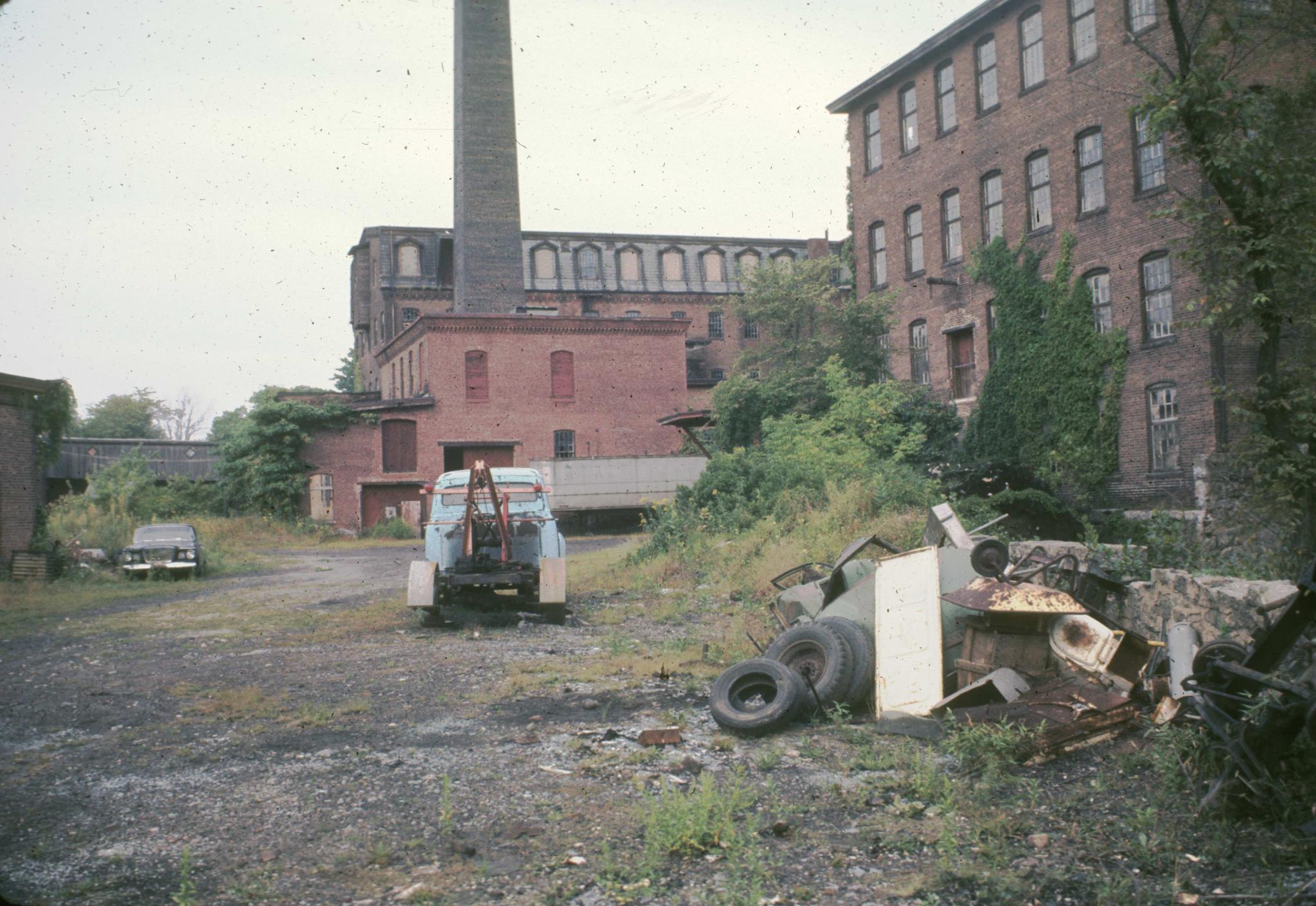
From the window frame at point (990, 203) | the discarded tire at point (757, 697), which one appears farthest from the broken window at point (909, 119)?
the discarded tire at point (757, 697)

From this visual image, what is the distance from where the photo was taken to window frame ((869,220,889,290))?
32344mm

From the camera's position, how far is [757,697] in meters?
7.93

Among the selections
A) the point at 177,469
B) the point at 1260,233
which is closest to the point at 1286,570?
the point at 1260,233

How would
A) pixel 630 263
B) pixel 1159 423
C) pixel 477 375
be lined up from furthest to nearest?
pixel 630 263 < pixel 477 375 < pixel 1159 423

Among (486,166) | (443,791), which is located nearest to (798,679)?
(443,791)

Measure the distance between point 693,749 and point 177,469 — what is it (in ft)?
134

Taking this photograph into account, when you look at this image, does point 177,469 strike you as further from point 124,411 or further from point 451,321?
point 124,411

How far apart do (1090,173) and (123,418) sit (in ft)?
234

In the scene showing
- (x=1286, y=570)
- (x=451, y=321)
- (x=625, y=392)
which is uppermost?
(x=451, y=321)

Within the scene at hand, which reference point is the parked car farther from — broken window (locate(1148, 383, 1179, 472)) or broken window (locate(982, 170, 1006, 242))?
broken window (locate(982, 170, 1006, 242))

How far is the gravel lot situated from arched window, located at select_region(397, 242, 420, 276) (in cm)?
4645

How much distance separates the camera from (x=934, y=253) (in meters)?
29.8

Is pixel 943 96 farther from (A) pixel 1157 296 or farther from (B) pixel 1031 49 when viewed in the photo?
(A) pixel 1157 296

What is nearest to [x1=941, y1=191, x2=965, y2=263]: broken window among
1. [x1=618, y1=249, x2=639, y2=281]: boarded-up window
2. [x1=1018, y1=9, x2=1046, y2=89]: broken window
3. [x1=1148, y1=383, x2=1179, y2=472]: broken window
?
[x1=1018, y1=9, x2=1046, y2=89]: broken window
